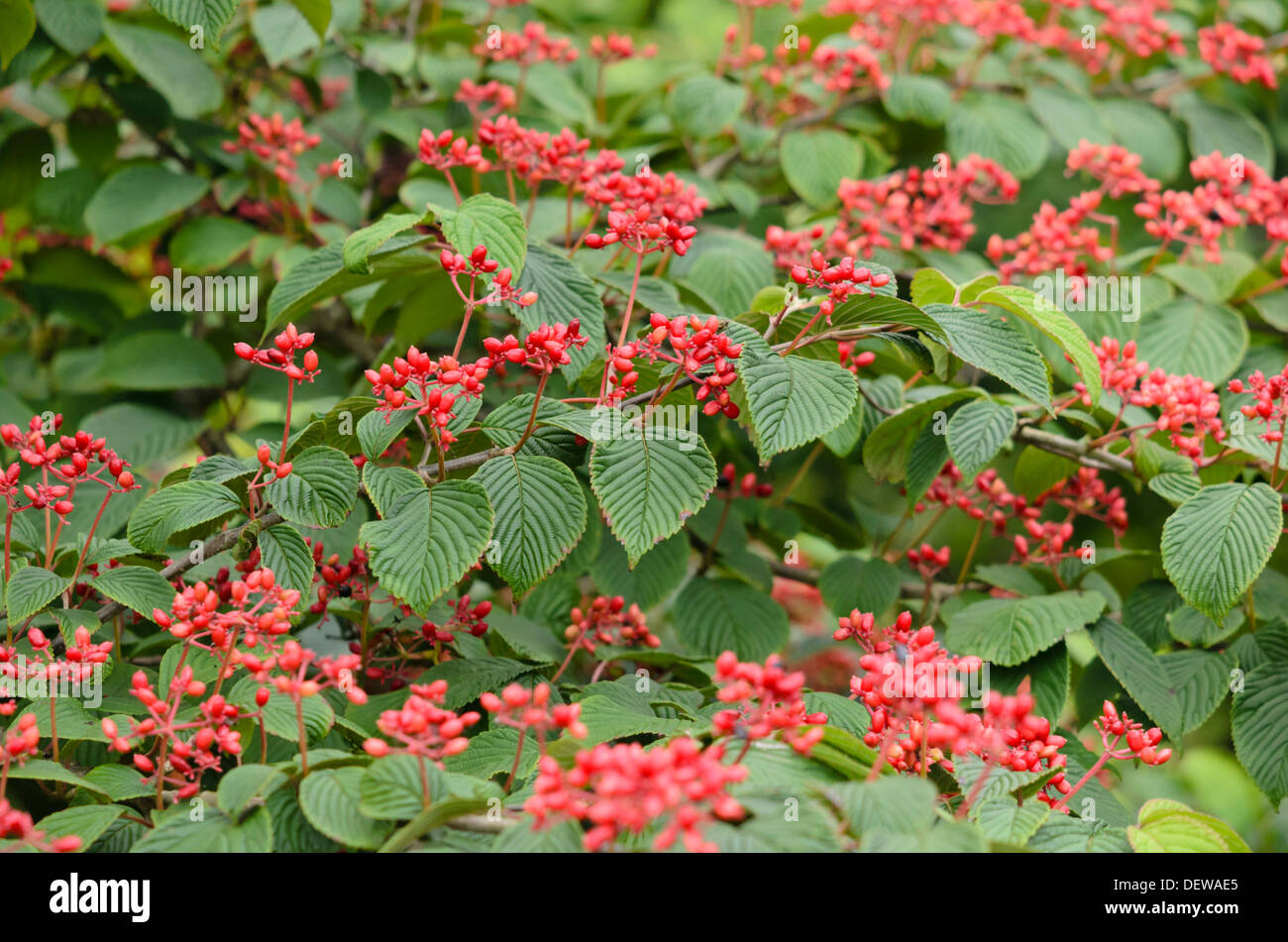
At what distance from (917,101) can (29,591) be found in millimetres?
2294

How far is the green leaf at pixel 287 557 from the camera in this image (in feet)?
4.78

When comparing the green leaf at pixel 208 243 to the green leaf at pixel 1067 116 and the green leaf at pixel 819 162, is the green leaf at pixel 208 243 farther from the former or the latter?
the green leaf at pixel 1067 116

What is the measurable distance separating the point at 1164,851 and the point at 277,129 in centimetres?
218

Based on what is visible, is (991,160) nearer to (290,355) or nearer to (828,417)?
(828,417)

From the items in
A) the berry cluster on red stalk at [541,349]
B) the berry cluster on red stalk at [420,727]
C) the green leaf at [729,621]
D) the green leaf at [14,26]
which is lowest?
the green leaf at [729,621]

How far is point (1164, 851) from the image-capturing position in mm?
1271

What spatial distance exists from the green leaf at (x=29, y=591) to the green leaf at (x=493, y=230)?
748 mm

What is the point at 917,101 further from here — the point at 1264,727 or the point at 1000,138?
the point at 1264,727

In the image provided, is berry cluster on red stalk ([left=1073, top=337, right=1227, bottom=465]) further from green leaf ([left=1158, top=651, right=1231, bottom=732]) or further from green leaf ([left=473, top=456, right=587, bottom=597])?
green leaf ([left=473, top=456, right=587, bottom=597])

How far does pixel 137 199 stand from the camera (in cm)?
253

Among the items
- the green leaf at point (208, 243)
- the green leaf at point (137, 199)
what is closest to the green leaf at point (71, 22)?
the green leaf at point (137, 199)

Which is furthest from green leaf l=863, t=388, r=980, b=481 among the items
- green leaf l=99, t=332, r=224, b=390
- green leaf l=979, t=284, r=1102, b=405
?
green leaf l=99, t=332, r=224, b=390

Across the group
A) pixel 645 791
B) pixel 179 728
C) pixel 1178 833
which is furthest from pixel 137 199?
pixel 1178 833

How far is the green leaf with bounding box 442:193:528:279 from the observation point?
1.68 meters
